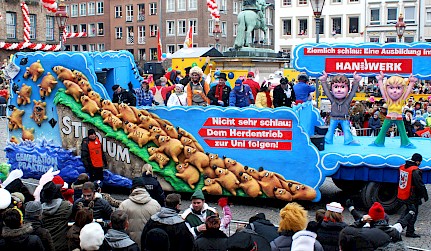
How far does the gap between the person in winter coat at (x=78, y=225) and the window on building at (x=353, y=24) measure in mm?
52607

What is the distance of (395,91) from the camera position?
11828 mm

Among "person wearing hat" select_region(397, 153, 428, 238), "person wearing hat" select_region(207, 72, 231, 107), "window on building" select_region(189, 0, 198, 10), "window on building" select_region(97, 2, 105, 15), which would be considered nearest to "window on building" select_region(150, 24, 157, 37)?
"window on building" select_region(189, 0, 198, 10)

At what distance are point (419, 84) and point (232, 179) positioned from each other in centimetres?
2166

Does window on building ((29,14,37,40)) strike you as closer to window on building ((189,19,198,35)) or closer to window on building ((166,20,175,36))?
window on building ((166,20,175,36))

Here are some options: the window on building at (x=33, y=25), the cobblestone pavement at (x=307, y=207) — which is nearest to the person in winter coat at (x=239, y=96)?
the cobblestone pavement at (x=307, y=207)

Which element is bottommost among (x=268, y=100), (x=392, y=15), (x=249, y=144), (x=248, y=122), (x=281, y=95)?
(x=249, y=144)

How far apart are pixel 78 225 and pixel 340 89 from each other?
7.11 m

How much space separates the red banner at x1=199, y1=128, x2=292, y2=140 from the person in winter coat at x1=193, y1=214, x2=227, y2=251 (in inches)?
232

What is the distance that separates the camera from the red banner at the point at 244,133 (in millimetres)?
11680

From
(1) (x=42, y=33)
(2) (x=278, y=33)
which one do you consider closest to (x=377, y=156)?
(1) (x=42, y=33)

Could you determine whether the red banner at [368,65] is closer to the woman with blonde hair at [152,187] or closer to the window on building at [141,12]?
the woman with blonde hair at [152,187]

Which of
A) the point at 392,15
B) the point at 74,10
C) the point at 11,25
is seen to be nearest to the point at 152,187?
the point at 11,25

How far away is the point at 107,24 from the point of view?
67062mm

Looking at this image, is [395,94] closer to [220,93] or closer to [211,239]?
[220,93]
